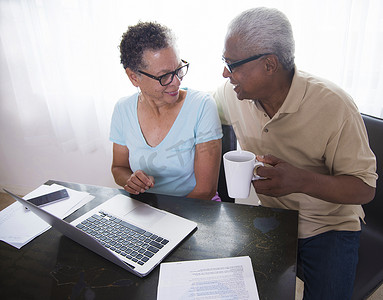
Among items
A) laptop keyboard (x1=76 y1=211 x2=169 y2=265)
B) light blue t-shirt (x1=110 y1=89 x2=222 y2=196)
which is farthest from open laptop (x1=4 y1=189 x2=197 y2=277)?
light blue t-shirt (x1=110 y1=89 x2=222 y2=196)

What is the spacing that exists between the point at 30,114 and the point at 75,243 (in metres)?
1.83

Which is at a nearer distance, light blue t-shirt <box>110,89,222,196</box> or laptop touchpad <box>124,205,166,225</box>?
laptop touchpad <box>124,205,166,225</box>

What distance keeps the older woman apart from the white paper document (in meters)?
0.39

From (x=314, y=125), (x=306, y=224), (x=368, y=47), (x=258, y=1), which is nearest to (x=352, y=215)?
(x=306, y=224)

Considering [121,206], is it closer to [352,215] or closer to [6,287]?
[6,287]

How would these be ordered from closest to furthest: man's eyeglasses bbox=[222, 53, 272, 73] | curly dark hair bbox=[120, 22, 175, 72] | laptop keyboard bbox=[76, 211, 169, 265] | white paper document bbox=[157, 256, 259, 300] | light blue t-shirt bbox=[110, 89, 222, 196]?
white paper document bbox=[157, 256, 259, 300], laptop keyboard bbox=[76, 211, 169, 265], man's eyeglasses bbox=[222, 53, 272, 73], curly dark hair bbox=[120, 22, 175, 72], light blue t-shirt bbox=[110, 89, 222, 196]

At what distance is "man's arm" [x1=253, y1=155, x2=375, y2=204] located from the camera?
98cm

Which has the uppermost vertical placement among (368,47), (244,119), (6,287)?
(368,47)

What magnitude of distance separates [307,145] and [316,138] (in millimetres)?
45

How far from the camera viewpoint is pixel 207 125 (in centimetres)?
128

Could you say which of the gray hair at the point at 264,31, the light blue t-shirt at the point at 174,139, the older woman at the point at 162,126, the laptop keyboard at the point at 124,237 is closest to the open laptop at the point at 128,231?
the laptop keyboard at the point at 124,237

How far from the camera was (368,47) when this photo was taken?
4.97ft

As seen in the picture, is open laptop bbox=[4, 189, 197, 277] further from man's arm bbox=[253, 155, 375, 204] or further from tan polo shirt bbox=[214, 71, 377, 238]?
tan polo shirt bbox=[214, 71, 377, 238]

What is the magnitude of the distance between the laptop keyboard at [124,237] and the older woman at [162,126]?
164mm
